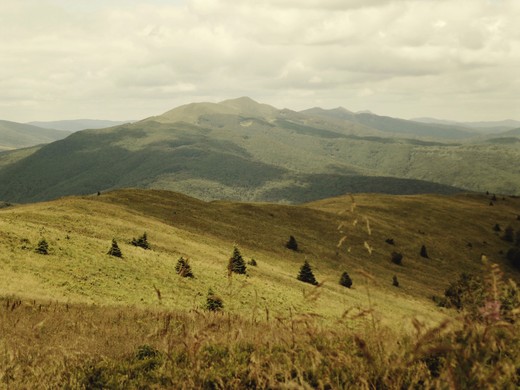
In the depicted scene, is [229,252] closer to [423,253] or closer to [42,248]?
[42,248]

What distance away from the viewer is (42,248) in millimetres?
25250

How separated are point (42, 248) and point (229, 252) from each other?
21.6m

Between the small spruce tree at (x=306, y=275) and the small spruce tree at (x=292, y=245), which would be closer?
the small spruce tree at (x=306, y=275)

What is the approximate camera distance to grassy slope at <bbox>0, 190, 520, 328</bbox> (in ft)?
72.5

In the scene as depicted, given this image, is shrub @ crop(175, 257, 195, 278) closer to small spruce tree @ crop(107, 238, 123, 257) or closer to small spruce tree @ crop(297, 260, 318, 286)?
small spruce tree @ crop(107, 238, 123, 257)

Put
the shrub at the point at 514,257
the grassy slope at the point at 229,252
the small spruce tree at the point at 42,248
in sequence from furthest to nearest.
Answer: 1. the shrub at the point at 514,257
2. the small spruce tree at the point at 42,248
3. the grassy slope at the point at 229,252

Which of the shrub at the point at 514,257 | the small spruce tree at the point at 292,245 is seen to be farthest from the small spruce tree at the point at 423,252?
the small spruce tree at the point at 292,245

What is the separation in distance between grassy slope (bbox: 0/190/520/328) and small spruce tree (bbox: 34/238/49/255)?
0.45 metres

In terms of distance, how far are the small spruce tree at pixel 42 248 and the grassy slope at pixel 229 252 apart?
17.6 inches

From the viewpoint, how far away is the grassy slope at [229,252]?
72.5 feet

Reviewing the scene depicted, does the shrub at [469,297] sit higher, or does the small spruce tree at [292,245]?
the shrub at [469,297]

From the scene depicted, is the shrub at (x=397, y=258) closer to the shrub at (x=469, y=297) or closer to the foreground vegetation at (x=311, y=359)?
the shrub at (x=469, y=297)

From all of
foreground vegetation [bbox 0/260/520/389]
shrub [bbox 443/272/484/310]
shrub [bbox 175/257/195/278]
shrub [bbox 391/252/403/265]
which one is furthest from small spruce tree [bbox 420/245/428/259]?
foreground vegetation [bbox 0/260/520/389]

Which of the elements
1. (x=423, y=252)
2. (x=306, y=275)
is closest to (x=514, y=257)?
(x=423, y=252)
